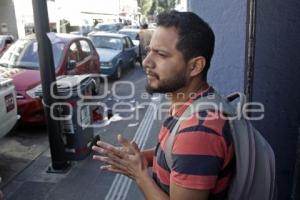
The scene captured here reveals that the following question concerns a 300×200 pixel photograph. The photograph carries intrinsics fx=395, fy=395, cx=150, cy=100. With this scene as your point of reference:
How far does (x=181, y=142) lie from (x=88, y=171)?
416cm

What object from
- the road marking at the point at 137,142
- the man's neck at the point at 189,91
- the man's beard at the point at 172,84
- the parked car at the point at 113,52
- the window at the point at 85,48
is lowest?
the road marking at the point at 137,142

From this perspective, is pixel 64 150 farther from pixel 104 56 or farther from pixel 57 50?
pixel 104 56

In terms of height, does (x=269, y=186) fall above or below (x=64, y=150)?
above

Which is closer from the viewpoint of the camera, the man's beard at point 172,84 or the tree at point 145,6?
the man's beard at point 172,84

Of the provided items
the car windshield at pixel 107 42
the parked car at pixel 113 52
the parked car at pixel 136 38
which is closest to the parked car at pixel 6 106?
the parked car at pixel 113 52

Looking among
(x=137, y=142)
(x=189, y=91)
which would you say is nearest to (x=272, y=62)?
(x=189, y=91)

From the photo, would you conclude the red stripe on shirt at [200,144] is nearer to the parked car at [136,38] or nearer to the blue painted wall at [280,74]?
the blue painted wall at [280,74]

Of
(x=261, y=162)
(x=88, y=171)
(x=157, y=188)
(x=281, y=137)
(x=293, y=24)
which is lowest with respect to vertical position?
Result: (x=88, y=171)

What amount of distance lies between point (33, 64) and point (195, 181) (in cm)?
735

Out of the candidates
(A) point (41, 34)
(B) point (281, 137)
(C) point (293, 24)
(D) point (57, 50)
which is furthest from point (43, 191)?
(D) point (57, 50)

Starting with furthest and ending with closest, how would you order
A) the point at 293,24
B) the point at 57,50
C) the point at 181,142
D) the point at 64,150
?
the point at 57,50, the point at 64,150, the point at 293,24, the point at 181,142

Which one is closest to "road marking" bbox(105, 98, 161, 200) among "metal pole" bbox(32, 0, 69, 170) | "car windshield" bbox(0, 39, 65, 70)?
"metal pole" bbox(32, 0, 69, 170)

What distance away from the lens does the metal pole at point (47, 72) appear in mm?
4859

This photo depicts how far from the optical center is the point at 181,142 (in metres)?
1.50
